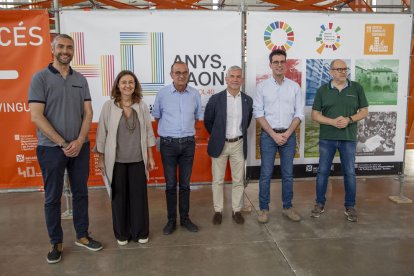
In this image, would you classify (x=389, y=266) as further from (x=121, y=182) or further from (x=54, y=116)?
(x=54, y=116)

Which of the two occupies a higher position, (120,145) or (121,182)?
(120,145)

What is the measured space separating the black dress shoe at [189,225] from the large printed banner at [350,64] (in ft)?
3.50

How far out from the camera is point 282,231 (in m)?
3.85

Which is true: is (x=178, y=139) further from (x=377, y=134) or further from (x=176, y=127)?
(x=377, y=134)


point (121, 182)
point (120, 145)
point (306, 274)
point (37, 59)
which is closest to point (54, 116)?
point (120, 145)

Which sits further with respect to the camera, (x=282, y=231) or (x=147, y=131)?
(x=282, y=231)

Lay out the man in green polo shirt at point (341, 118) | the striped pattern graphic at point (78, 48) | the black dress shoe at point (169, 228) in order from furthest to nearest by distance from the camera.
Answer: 1. the striped pattern graphic at point (78, 48)
2. the man in green polo shirt at point (341, 118)
3. the black dress shoe at point (169, 228)

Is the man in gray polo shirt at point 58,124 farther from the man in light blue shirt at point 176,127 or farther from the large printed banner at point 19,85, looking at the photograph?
the large printed banner at point 19,85

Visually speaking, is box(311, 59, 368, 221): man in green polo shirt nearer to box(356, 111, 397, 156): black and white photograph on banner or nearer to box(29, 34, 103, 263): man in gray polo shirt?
box(356, 111, 397, 156): black and white photograph on banner

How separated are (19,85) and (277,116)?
Answer: 3039 millimetres

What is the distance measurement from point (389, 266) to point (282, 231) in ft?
3.45

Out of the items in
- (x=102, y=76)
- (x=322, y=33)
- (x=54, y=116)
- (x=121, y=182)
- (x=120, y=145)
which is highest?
(x=322, y=33)

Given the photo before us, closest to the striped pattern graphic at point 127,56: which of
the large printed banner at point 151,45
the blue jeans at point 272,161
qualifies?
the large printed banner at point 151,45

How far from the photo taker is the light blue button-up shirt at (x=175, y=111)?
3.68 metres
